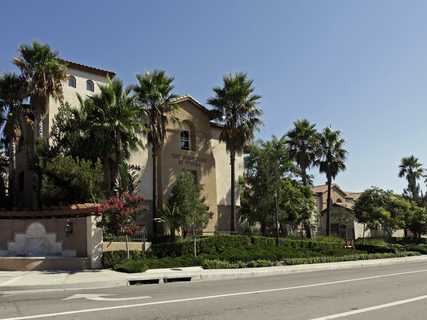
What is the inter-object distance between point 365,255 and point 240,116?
44.3 feet

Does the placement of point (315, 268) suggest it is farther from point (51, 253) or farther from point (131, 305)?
point (131, 305)

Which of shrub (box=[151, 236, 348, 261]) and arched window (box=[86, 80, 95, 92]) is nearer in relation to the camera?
shrub (box=[151, 236, 348, 261])

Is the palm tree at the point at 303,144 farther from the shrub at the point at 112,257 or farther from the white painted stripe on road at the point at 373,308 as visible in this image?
the white painted stripe on road at the point at 373,308

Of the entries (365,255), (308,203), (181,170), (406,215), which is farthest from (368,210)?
(181,170)

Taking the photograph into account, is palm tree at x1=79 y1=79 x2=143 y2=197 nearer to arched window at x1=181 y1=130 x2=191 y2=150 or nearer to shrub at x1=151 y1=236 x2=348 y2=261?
shrub at x1=151 y1=236 x2=348 y2=261

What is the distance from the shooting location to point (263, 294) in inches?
569

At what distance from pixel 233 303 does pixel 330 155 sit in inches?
1445

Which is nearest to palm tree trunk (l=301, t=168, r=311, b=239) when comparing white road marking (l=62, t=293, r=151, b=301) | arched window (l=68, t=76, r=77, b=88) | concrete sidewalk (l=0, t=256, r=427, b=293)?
concrete sidewalk (l=0, t=256, r=427, b=293)

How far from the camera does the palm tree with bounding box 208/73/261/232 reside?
37000 mm

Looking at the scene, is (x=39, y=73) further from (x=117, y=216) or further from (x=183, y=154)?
(x=183, y=154)

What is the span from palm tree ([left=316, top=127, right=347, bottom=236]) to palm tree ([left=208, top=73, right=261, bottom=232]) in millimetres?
12495

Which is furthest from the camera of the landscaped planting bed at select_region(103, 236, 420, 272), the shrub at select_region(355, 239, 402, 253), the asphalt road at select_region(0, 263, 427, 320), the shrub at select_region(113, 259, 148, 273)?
the shrub at select_region(355, 239, 402, 253)

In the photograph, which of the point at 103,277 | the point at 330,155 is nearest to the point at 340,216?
the point at 330,155

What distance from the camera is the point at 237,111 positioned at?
37.1 meters
